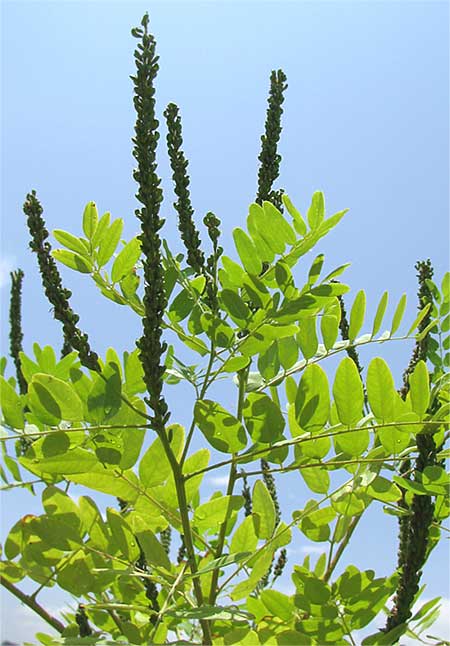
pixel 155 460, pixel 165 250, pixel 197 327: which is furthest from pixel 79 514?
pixel 165 250

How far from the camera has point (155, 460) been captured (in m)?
1.35

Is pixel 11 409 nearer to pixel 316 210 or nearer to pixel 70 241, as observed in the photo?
pixel 70 241

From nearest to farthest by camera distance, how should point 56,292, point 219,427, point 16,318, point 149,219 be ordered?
point 149,219 → point 56,292 → point 219,427 → point 16,318

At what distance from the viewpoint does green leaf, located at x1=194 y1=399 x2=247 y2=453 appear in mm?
1279

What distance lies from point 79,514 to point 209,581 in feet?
1.17

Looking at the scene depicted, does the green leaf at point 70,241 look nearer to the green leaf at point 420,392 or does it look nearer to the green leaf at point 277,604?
the green leaf at point 420,392

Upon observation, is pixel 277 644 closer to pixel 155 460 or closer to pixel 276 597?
pixel 276 597

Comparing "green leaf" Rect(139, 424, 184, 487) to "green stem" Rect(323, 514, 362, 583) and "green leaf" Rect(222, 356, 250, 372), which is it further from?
"green stem" Rect(323, 514, 362, 583)

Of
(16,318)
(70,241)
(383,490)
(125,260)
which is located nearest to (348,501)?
(383,490)

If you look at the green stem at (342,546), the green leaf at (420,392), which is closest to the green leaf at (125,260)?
the green leaf at (420,392)

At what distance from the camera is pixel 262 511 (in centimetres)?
146

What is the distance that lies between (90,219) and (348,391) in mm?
658

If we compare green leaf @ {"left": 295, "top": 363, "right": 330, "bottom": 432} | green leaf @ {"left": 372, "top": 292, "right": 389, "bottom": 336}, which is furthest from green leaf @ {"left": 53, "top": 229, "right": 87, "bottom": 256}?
green leaf @ {"left": 372, "top": 292, "right": 389, "bottom": 336}

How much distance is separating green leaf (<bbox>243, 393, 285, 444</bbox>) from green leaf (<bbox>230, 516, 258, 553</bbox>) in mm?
254
